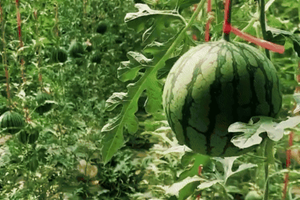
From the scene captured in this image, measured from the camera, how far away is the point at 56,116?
3.09 m

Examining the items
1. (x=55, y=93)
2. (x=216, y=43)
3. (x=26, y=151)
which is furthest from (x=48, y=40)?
(x=216, y=43)

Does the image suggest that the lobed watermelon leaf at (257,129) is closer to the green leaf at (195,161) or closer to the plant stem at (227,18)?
the plant stem at (227,18)

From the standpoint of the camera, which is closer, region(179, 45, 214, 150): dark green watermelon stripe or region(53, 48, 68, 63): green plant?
region(179, 45, 214, 150): dark green watermelon stripe

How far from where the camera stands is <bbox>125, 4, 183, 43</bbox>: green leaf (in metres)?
0.94

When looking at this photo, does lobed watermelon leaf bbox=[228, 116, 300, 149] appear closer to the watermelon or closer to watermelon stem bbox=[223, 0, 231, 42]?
watermelon stem bbox=[223, 0, 231, 42]

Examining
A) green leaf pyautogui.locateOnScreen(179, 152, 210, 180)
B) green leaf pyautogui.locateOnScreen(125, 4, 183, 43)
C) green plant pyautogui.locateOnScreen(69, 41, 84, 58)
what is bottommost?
green plant pyautogui.locateOnScreen(69, 41, 84, 58)

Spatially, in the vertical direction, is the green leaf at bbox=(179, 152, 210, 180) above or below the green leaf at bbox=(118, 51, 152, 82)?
below

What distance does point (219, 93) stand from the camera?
67cm

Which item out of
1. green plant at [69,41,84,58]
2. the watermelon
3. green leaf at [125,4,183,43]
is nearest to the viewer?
green leaf at [125,4,183,43]

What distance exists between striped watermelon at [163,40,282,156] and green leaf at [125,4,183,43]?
0.81 feet

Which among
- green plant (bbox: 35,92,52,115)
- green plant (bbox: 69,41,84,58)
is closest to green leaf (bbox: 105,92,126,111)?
green plant (bbox: 35,92,52,115)

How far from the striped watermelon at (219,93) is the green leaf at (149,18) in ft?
0.81

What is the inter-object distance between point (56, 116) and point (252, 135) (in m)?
2.69

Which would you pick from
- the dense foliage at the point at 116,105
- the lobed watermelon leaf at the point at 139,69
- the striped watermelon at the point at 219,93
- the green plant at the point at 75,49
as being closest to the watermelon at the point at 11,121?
the dense foliage at the point at 116,105
